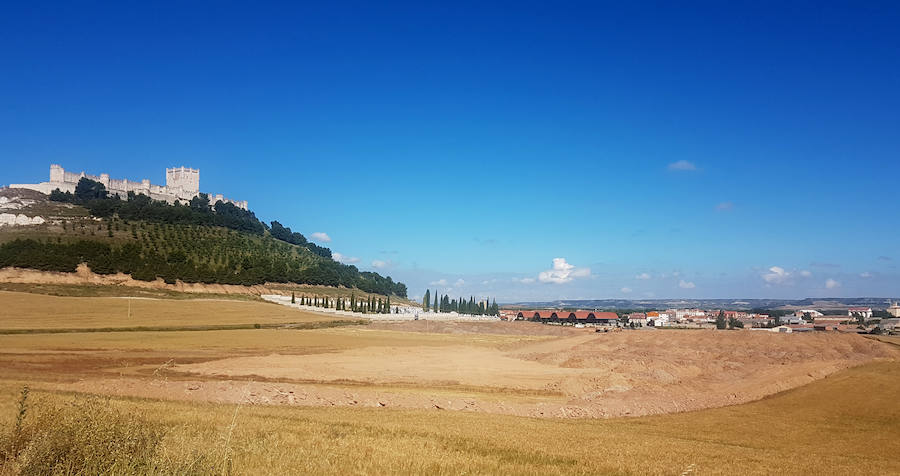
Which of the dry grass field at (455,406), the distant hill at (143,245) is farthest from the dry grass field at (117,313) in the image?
the distant hill at (143,245)

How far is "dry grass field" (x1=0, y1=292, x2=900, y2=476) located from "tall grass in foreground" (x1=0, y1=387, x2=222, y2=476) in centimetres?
3

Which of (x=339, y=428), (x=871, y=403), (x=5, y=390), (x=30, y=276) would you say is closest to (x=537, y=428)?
(x=339, y=428)

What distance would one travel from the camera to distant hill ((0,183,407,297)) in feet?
367

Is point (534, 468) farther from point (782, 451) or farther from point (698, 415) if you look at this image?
point (698, 415)

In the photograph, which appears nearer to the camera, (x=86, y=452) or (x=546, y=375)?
(x=86, y=452)

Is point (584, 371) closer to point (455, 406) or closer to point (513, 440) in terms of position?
point (455, 406)

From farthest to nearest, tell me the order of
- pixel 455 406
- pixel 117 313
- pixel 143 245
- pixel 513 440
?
pixel 143 245 → pixel 117 313 → pixel 455 406 → pixel 513 440

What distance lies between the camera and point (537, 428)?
62.7 feet

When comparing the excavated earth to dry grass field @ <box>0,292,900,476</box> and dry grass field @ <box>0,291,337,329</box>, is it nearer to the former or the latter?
dry grass field @ <box>0,292,900,476</box>

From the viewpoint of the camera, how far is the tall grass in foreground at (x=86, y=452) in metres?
7.77

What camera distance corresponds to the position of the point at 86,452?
809 cm

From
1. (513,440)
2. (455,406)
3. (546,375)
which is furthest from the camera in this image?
(546,375)

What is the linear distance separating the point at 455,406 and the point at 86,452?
1793 cm

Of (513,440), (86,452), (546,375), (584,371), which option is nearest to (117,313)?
(546,375)
